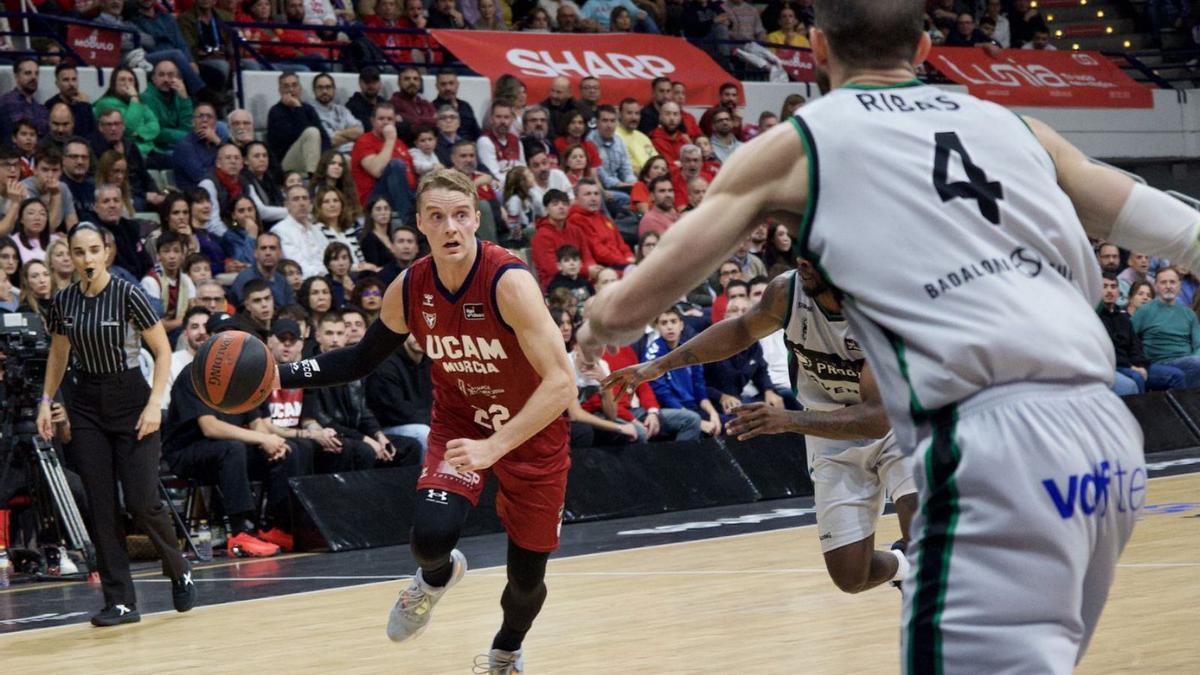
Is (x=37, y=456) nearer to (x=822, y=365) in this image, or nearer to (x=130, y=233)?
(x=130, y=233)

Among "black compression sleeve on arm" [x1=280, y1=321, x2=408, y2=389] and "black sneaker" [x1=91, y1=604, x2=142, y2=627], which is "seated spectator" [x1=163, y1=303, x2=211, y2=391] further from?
"black compression sleeve on arm" [x1=280, y1=321, x2=408, y2=389]

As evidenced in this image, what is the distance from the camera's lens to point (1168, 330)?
16500 mm

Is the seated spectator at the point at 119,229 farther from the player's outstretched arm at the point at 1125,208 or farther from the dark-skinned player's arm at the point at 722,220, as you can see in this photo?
the player's outstretched arm at the point at 1125,208

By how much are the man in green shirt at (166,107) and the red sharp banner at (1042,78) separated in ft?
32.2

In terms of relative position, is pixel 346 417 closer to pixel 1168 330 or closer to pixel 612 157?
pixel 612 157

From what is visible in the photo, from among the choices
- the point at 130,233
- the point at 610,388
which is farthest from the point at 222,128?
the point at 610,388

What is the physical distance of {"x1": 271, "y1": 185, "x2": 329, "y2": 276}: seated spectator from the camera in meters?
13.0

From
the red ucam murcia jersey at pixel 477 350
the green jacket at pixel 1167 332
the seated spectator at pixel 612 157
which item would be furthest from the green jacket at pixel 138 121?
the green jacket at pixel 1167 332

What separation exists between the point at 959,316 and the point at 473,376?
3.56 m

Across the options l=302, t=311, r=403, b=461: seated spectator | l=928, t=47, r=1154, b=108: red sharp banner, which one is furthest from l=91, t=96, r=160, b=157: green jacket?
l=928, t=47, r=1154, b=108: red sharp banner

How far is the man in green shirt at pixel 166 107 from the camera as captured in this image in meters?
13.8

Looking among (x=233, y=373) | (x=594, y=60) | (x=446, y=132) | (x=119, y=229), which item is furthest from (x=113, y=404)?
(x=594, y=60)

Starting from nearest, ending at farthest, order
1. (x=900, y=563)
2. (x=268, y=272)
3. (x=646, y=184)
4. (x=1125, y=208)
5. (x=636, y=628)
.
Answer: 1. (x=1125, y=208)
2. (x=900, y=563)
3. (x=636, y=628)
4. (x=268, y=272)
5. (x=646, y=184)

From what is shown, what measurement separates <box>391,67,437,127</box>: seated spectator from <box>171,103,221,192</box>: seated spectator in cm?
224
